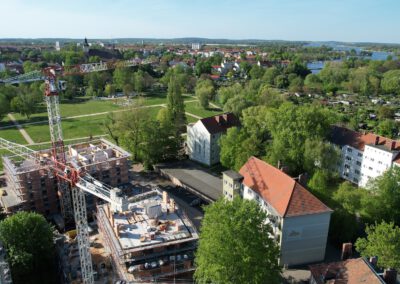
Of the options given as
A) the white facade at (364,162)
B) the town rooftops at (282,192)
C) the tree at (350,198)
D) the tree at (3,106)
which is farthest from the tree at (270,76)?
the tree at (350,198)

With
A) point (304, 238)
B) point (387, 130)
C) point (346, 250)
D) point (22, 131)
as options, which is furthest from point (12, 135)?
point (387, 130)

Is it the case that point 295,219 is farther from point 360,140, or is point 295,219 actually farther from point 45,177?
point 45,177

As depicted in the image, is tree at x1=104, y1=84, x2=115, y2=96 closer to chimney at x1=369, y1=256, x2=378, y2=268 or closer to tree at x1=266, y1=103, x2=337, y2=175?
tree at x1=266, y1=103, x2=337, y2=175

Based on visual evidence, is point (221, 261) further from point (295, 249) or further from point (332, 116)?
point (332, 116)

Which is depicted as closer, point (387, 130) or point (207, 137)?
point (207, 137)

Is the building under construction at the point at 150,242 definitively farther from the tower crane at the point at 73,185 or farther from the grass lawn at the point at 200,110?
the grass lawn at the point at 200,110

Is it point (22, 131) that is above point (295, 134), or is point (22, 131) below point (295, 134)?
below

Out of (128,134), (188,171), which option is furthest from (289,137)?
(128,134)
